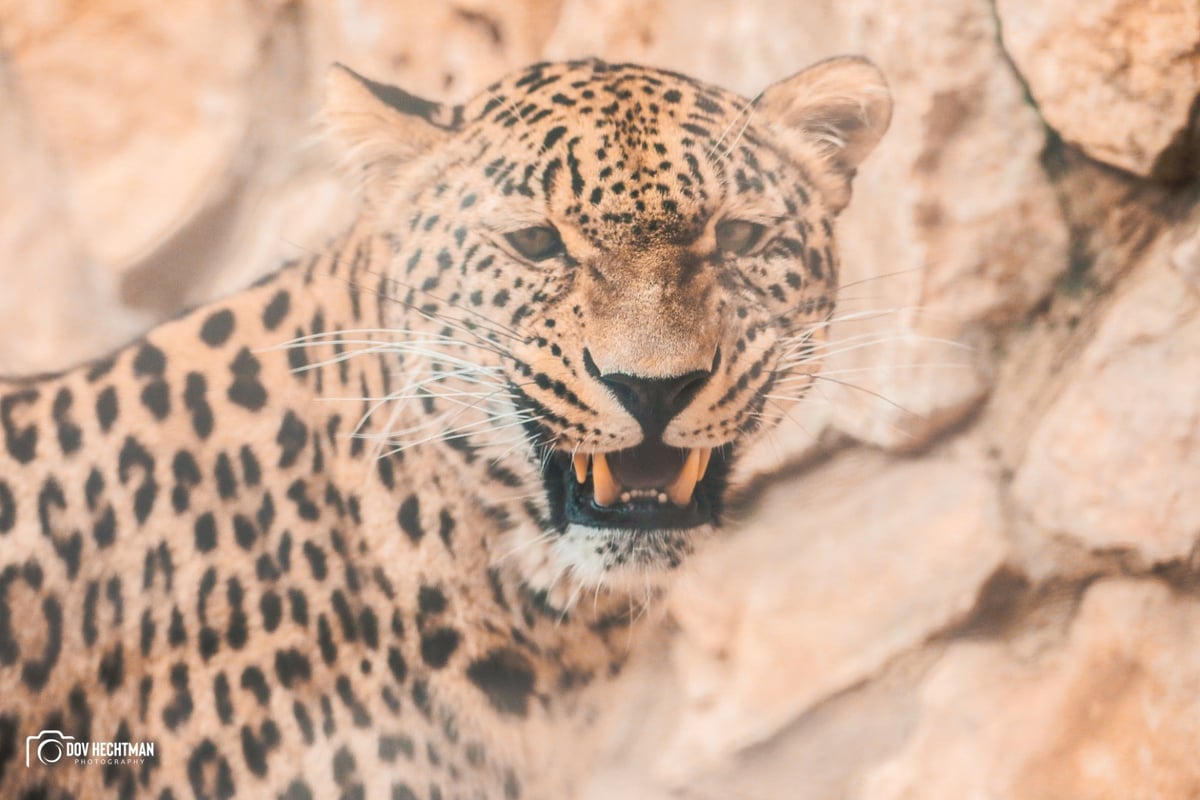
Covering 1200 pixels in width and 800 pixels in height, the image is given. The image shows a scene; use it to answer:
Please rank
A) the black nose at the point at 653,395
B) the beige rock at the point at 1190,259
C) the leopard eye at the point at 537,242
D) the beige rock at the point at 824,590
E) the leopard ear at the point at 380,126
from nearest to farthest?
the black nose at the point at 653,395 → the leopard eye at the point at 537,242 → the leopard ear at the point at 380,126 → the beige rock at the point at 1190,259 → the beige rock at the point at 824,590

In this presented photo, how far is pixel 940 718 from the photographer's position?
68.6 inches

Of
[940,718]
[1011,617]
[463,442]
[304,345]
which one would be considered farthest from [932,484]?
[304,345]

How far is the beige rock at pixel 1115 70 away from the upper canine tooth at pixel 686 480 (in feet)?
2.68

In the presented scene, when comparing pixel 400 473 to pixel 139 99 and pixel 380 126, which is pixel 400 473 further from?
pixel 139 99

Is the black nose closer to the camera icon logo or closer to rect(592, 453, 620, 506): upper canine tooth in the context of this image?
rect(592, 453, 620, 506): upper canine tooth

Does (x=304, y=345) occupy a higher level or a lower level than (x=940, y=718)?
higher

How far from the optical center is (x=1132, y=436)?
1.66 m

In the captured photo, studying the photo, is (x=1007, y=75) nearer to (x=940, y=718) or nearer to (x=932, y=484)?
(x=932, y=484)

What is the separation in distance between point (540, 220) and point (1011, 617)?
1.00m

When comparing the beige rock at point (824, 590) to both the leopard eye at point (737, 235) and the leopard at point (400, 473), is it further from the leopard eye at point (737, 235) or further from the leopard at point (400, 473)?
the leopard eye at point (737, 235)

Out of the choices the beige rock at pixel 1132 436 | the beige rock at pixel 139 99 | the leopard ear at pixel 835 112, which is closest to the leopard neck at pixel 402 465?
the beige rock at pixel 139 99

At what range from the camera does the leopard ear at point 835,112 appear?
158 cm

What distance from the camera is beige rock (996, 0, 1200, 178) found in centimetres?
162

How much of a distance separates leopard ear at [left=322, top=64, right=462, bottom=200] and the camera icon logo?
88 cm
